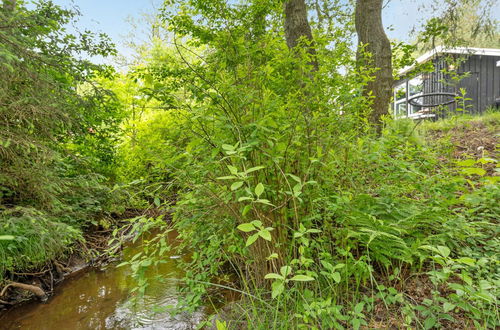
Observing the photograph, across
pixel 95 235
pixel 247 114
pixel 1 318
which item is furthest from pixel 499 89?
pixel 1 318

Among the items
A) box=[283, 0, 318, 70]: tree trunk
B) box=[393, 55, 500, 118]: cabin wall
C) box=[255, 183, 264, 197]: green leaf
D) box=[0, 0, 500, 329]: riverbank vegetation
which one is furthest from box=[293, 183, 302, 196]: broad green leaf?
box=[393, 55, 500, 118]: cabin wall

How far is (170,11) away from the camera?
6.18 m

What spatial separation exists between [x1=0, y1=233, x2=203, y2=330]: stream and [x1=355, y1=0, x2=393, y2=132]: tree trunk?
133 inches

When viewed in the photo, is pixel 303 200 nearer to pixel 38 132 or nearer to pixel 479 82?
pixel 38 132

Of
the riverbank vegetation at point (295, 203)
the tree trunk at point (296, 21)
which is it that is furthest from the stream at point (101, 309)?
the tree trunk at point (296, 21)

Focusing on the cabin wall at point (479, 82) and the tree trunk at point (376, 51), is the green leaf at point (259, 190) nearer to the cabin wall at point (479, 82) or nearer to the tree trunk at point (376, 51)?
the tree trunk at point (376, 51)

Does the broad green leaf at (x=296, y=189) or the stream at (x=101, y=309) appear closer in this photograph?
the broad green leaf at (x=296, y=189)

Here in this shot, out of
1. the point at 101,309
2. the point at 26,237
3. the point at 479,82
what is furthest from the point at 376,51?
the point at 479,82

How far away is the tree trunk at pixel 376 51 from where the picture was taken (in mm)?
4184

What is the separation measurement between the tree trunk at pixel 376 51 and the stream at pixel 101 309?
11.1ft

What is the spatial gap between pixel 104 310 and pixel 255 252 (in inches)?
78.2

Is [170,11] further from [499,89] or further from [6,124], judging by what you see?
[499,89]

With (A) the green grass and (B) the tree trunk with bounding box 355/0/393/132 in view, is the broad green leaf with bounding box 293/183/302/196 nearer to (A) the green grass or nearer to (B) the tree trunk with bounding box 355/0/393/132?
(A) the green grass

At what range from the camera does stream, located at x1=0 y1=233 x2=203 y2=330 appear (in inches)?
95.0
